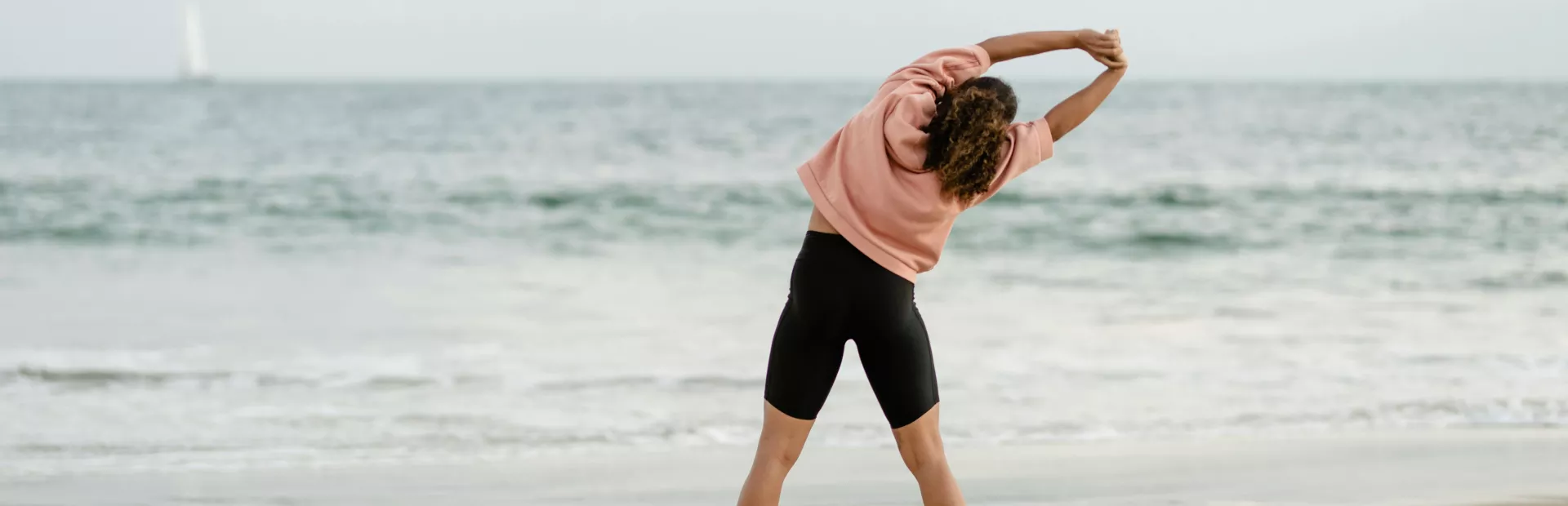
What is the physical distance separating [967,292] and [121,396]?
4888 mm

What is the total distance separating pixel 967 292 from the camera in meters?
8.09

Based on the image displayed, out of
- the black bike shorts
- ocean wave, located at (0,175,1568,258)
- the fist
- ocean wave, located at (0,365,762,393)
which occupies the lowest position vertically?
the black bike shorts

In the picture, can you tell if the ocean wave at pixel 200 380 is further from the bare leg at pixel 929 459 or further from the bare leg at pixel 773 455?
the bare leg at pixel 929 459

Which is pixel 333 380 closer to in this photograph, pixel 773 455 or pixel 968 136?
pixel 773 455

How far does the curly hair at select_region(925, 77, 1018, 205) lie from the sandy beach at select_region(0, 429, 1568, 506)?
1593mm

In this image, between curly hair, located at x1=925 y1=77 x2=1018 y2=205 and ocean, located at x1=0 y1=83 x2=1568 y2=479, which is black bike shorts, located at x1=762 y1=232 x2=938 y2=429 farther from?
ocean, located at x1=0 y1=83 x2=1568 y2=479

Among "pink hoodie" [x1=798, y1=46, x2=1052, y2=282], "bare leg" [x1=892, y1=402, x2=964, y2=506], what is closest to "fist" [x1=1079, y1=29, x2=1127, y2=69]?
A: "pink hoodie" [x1=798, y1=46, x2=1052, y2=282]

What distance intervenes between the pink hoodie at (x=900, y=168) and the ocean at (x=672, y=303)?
2.12 m

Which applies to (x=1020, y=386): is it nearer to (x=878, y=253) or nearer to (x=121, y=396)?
(x=878, y=253)

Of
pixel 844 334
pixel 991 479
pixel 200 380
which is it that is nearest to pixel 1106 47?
pixel 844 334

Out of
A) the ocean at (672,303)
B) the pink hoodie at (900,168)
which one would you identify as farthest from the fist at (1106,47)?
the ocean at (672,303)

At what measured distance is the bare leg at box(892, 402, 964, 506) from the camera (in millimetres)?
2473

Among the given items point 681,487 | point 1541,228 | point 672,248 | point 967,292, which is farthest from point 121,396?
point 1541,228

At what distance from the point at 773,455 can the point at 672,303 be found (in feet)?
16.9
